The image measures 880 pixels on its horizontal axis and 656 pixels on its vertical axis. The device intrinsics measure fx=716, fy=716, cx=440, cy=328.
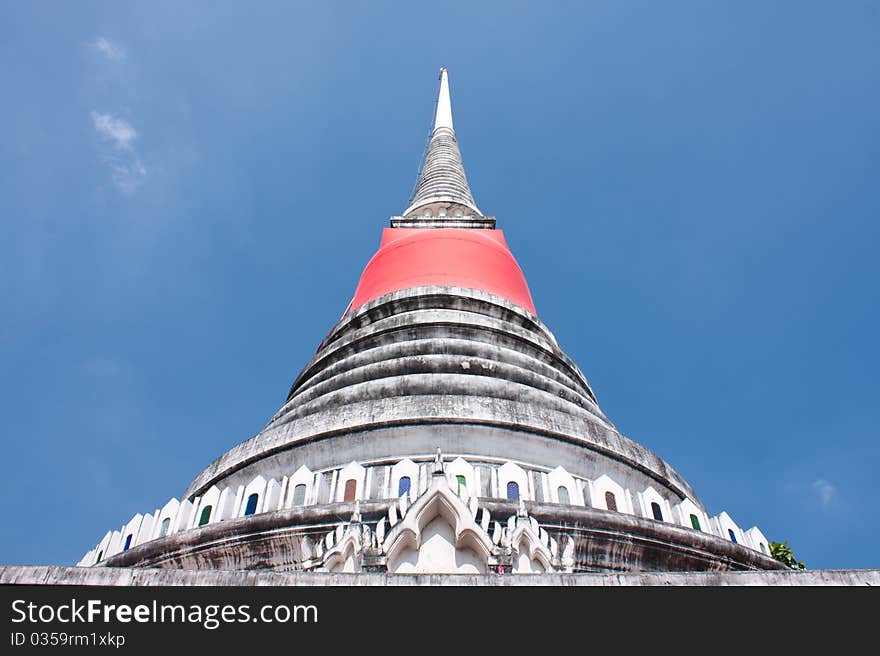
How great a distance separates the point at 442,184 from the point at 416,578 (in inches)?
605

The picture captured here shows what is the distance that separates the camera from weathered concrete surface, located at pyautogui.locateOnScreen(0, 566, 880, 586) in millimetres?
4484

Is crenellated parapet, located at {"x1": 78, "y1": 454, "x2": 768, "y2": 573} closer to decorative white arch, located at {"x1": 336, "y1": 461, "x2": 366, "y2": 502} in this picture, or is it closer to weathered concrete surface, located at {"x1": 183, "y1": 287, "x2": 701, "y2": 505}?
decorative white arch, located at {"x1": 336, "y1": 461, "x2": 366, "y2": 502}

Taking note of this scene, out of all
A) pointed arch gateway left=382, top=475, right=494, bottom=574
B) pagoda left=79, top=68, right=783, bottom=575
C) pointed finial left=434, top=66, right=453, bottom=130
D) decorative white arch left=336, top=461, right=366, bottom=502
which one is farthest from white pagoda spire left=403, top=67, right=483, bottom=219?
pointed arch gateway left=382, top=475, right=494, bottom=574

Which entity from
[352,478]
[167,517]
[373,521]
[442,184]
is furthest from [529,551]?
[442,184]

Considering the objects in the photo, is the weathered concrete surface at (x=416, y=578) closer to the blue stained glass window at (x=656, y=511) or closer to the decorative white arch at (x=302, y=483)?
the decorative white arch at (x=302, y=483)

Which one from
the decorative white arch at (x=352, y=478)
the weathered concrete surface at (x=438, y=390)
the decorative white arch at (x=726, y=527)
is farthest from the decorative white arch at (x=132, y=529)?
the decorative white arch at (x=726, y=527)

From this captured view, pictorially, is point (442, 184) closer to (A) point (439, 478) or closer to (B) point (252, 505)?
(B) point (252, 505)

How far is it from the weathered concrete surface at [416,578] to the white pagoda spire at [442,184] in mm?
12836

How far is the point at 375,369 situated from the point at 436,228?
5819mm

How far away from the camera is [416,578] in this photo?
14.7ft

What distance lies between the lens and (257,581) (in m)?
4.73

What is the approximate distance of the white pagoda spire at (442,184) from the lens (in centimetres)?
1778

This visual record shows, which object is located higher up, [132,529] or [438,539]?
[132,529]
